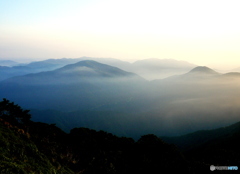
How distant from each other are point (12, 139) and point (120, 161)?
17.7m

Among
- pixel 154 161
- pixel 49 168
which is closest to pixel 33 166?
pixel 49 168

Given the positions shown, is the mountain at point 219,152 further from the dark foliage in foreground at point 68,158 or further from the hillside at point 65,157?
the hillside at point 65,157

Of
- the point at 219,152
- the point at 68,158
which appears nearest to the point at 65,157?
the point at 68,158

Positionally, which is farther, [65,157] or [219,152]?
[219,152]

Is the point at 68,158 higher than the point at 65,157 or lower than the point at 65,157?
lower

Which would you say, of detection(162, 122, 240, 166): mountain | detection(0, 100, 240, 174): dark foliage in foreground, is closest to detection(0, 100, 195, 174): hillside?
detection(0, 100, 240, 174): dark foliage in foreground

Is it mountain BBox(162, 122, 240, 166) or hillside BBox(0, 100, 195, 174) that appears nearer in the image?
hillside BBox(0, 100, 195, 174)

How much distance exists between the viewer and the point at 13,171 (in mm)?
12414

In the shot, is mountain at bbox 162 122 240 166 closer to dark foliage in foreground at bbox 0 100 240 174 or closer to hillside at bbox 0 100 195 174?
dark foliage in foreground at bbox 0 100 240 174

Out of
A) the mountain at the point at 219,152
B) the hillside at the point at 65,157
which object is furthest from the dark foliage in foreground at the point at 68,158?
the mountain at the point at 219,152

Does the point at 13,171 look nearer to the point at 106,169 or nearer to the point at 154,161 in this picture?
the point at 106,169

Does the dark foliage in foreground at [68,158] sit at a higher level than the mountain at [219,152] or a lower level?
higher

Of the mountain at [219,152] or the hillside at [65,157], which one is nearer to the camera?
the hillside at [65,157]

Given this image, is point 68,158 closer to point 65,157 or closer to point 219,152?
point 65,157
